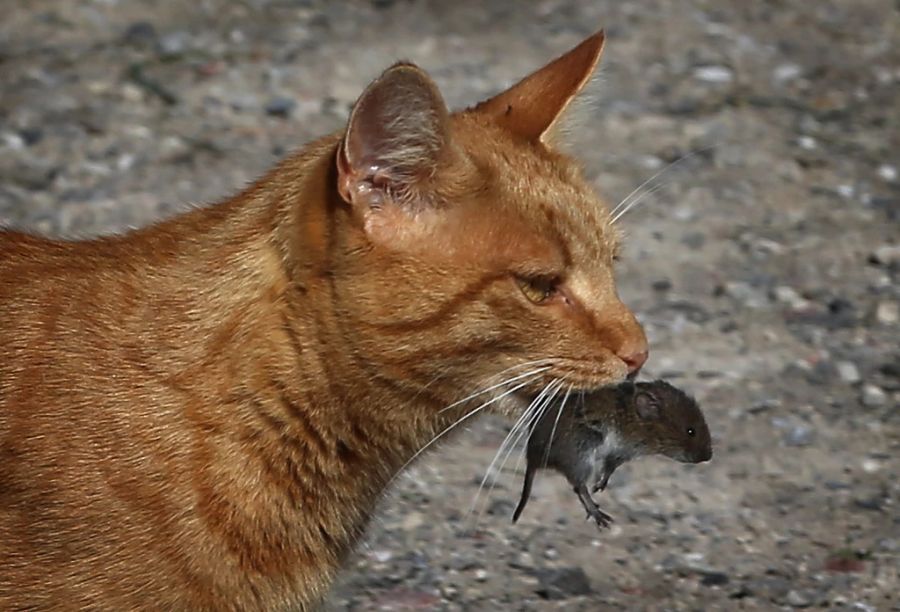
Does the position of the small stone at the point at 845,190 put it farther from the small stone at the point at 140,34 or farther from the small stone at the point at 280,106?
the small stone at the point at 140,34

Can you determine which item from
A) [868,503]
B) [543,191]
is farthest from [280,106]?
[543,191]

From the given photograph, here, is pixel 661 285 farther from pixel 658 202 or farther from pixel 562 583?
pixel 562 583

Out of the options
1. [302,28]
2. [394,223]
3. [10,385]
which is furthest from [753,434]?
[302,28]

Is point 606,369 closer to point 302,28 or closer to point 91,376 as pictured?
point 91,376

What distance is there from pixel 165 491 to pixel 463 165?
37.0 inches

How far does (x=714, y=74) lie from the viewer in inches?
301

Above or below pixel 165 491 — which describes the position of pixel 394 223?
above

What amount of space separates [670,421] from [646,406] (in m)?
0.09

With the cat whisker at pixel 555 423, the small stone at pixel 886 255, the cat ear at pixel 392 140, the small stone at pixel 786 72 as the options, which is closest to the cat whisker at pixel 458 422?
the cat whisker at pixel 555 423

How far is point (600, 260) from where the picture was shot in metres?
3.54

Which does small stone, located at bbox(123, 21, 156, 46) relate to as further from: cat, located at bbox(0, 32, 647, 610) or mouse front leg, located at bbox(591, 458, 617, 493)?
mouse front leg, located at bbox(591, 458, 617, 493)

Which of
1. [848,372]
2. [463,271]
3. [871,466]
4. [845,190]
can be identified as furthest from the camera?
[845,190]

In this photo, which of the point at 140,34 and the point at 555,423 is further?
the point at 140,34

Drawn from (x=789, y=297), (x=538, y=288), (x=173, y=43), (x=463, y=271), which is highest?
(x=173, y=43)
